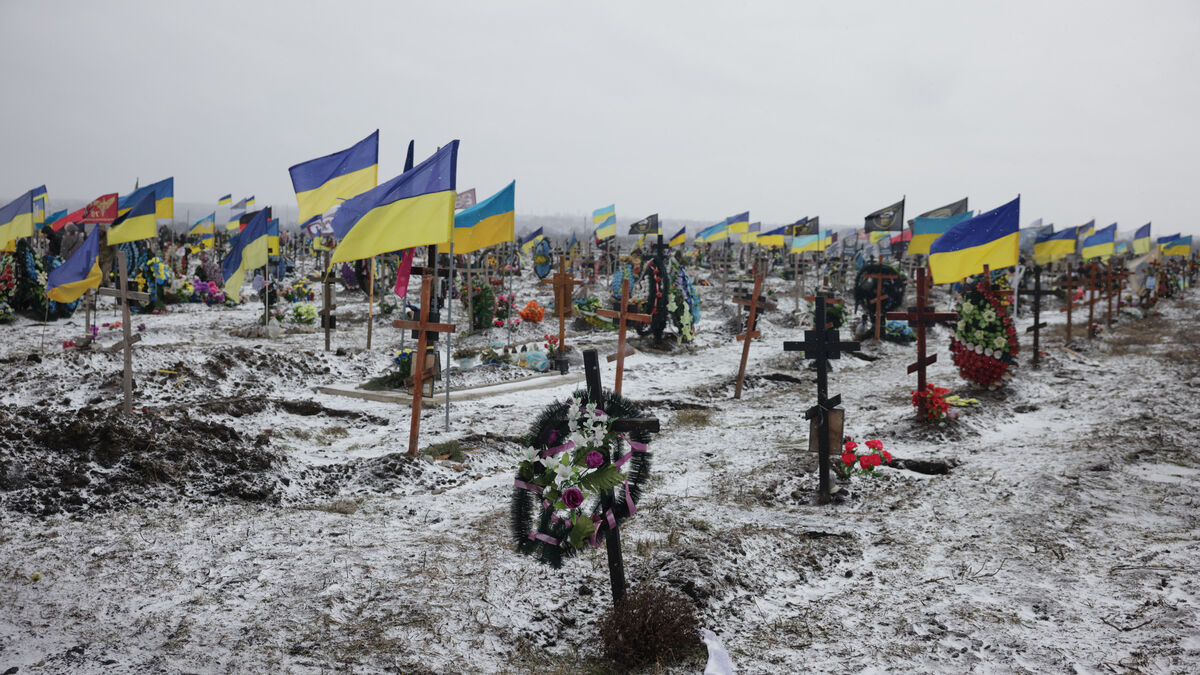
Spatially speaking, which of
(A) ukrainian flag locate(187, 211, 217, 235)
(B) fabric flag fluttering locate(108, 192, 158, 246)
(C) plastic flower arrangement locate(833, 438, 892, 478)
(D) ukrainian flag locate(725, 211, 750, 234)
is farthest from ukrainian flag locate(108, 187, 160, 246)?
(D) ukrainian flag locate(725, 211, 750, 234)

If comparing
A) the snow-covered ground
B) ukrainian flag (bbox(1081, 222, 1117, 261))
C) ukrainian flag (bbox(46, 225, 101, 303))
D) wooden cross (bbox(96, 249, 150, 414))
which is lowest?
the snow-covered ground

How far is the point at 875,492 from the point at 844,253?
32602 mm

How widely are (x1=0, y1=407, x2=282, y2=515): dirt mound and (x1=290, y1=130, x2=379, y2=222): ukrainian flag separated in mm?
4442

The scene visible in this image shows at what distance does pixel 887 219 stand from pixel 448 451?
18.9 m

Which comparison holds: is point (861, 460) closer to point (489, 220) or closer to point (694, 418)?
point (694, 418)

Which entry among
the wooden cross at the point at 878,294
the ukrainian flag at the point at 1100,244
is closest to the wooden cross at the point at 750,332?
the wooden cross at the point at 878,294

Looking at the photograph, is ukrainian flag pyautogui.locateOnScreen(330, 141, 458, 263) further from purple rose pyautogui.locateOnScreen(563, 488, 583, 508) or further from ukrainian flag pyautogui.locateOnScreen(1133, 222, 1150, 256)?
ukrainian flag pyautogui.locateOnScreen(1133, 222, 1150, 256)

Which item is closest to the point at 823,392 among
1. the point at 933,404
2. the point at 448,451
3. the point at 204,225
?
the point at 933,404

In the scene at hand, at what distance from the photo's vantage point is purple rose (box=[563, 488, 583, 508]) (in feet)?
13.2

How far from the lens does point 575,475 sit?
409 centimetres

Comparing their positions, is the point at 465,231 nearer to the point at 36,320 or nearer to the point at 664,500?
the point at 664,500

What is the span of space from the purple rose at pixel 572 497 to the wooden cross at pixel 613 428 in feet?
0.60

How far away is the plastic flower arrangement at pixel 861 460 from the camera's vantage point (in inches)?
294

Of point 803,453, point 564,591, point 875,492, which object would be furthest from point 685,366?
point 564,591
